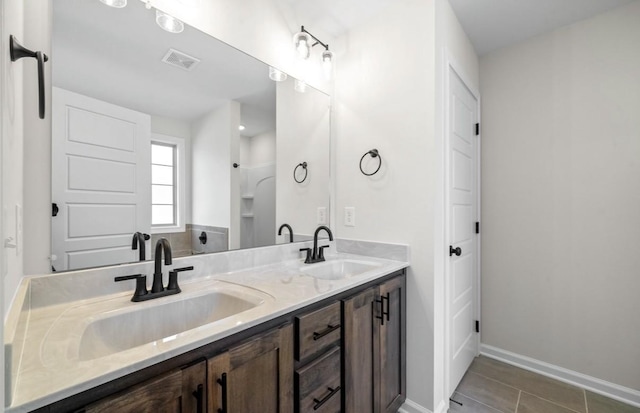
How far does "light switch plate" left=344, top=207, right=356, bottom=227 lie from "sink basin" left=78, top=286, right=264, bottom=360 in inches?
39.8

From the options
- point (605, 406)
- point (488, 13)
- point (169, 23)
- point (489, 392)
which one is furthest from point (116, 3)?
point (605, 406)

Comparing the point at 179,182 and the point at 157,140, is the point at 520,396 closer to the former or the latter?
the point at 179,182

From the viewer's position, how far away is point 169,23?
123 cm

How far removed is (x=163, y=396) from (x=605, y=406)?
255 centimetres

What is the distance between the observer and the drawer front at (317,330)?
1.00 metres

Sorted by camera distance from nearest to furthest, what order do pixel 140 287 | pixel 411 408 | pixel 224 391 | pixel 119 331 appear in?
pixel 224 391 → pixel 119 331 → pixel 140 287 → pixel 411 408

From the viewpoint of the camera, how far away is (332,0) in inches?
68.0

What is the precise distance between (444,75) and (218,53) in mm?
1298

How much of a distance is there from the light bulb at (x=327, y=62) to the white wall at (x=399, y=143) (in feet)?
0.34

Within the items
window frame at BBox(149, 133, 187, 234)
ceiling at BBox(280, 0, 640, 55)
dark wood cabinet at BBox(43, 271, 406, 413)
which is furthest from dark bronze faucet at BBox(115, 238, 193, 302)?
ceiling at BBox(280, 0, 640, 55)

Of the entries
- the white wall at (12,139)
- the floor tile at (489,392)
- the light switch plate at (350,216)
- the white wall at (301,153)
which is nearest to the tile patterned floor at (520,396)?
the floor tile at (489,392)

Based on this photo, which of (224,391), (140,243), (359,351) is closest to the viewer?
(224,391)

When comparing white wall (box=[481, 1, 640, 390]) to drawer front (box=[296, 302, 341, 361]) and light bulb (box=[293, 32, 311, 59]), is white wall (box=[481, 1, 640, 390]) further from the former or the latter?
drawer front (box=[296, 302, 341, 361])

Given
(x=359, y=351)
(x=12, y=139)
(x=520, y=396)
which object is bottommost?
(x=520, y=396)
